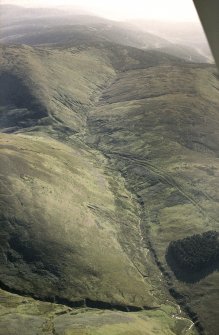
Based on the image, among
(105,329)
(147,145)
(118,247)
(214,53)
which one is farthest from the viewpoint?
(147,145)

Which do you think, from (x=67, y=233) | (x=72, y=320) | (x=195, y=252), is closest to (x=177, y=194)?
(x=195, y=252)

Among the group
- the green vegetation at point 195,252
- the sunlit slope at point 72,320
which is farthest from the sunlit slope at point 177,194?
the sunlit slope at point 72,320

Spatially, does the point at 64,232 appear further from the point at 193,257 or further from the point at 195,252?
the point at 195,252

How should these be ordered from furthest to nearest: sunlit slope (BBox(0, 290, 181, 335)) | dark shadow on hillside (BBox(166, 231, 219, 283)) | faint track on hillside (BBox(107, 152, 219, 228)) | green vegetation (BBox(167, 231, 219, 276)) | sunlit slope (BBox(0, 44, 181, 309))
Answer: faint track on hillside (BBox(107, 152, 219, 228))
green vegetation (BBox(167, 231, 219, 276))
dark shadow on hillside (BBox(166, 231, 219, 283))
sunlit slope (BBox(0, 44, 181, 309))
sunlit slope (BBox(0, 290, 181, 335))

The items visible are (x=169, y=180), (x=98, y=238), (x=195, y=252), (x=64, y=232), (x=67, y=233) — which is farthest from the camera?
(x=169, y=180)

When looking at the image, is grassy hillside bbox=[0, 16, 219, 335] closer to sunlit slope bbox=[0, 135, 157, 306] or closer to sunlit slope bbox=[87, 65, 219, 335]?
sunlit slope bbox=[0, 135, 157, 306]

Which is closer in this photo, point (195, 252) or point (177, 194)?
point (195, 252)

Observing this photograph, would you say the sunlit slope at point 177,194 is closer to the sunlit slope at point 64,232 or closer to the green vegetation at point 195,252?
the green vegetation at point 195,252

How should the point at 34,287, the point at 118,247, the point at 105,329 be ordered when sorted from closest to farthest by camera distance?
the point at 105,329, the point at 34,287, the point at 118,247

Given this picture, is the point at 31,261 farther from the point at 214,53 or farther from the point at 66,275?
the point at 214,53

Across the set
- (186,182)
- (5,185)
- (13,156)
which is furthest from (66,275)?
(186,182)

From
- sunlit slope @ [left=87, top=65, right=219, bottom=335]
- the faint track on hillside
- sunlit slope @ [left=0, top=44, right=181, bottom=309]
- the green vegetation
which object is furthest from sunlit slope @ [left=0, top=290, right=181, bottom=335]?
the faint track on hillside
